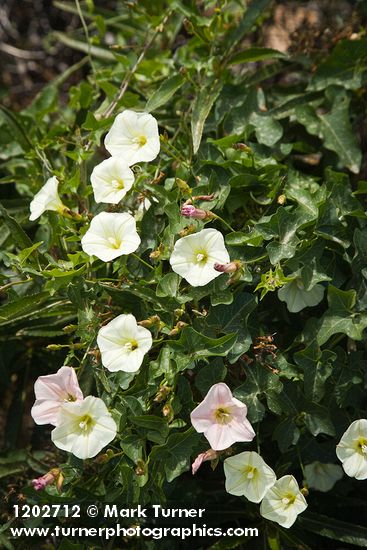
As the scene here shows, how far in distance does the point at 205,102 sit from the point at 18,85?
53.9 inches

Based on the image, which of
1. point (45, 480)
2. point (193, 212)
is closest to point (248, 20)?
point (193, 212)


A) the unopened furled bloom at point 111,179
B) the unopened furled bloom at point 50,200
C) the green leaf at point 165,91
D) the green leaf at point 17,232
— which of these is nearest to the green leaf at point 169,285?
the unopened furled bloom at point 111,179

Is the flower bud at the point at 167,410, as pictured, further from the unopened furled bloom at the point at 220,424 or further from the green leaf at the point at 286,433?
the green leaf at the point at 286,433

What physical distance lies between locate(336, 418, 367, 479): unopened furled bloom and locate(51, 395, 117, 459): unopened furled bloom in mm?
477

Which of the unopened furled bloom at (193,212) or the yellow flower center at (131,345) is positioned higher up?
the unopened furled bloom at (193,212)

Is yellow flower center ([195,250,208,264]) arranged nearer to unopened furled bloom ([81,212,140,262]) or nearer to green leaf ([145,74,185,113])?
unopened furled bloom ([81,212,140,262])

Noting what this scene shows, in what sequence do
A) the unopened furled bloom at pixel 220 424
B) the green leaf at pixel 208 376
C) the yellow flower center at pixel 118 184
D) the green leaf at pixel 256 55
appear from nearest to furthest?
the unopened furled bloom at pixel 220 424, the green leaf at pixel 208 376, the yellow flower center at pixel 118 184, the green leaf at pixel 256 55

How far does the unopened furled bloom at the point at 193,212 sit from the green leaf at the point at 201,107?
28 cm

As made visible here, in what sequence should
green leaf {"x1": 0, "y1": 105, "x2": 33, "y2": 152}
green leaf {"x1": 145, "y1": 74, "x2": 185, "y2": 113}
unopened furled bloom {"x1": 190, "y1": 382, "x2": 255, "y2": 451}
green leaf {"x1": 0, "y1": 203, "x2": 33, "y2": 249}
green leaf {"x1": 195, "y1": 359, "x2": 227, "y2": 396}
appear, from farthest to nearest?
green leaf {"x1": 0, "y1": 105, "x2": 33, "y2": 152}
green leaf {"x1": 145, "y1": 74, "x2": 185, "y2": 113}
green leaf {"x1": 0, "y1": 203, "x2": 33, "y2": 249}
green leaf {"x1": 195, "y1": 359, "x2": 227, "y2": 396}
unopened furled bloom {"x1": 190, "y1": 382, "x2": 255, "y2": 451}

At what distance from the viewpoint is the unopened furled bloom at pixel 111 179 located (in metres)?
1.56

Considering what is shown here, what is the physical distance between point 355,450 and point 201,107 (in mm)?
956

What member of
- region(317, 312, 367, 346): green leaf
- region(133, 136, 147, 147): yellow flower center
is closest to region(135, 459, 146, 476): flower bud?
region(317, 312, 367, 346): green leaf

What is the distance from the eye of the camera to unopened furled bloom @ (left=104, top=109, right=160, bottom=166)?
159 centimetres

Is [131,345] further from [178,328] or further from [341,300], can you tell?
[341,300]
